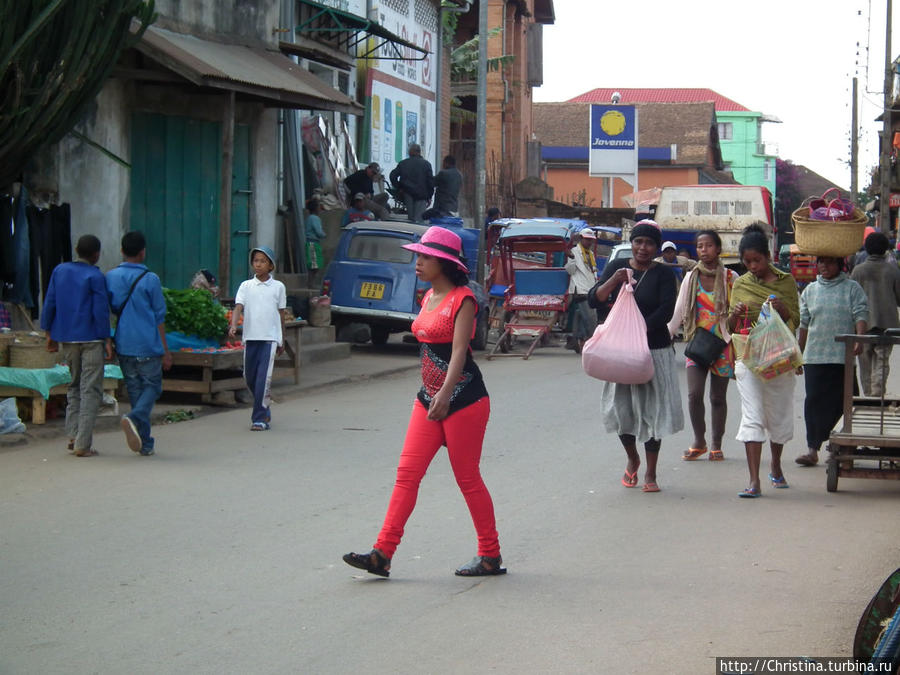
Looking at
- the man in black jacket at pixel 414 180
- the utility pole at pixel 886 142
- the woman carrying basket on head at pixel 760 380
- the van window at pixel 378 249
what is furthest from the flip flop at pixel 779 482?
the utility pole at pixel 886 142

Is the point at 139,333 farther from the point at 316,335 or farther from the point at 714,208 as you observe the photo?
the point at 714,208

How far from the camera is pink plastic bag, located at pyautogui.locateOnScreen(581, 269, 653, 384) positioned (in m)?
8.34

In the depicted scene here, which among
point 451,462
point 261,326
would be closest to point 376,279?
point 261,326

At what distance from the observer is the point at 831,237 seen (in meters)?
9.37

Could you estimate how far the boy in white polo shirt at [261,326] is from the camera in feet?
37.3

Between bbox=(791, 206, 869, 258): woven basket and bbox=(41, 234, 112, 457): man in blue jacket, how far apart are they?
5679mm

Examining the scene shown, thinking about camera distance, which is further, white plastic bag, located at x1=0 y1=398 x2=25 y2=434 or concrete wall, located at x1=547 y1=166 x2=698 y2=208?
concrete wall, located at x1=547 y1=166 x2=698 y2=208

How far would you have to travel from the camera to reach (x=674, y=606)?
18.9 feet

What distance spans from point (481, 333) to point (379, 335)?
67.6 inches

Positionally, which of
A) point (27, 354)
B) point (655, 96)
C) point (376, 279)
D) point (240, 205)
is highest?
point (655, 96)

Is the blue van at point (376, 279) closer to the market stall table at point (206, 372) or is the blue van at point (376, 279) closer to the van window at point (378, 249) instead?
the van window at point (378, 249)

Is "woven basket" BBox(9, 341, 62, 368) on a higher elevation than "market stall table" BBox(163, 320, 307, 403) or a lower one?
higher

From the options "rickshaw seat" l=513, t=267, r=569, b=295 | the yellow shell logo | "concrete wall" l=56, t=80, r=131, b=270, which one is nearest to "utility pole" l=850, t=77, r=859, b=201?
the yellow shell logo

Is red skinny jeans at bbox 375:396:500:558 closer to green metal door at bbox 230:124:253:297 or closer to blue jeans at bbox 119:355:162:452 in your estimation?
blue jeans at bbox 119:355:162:452
